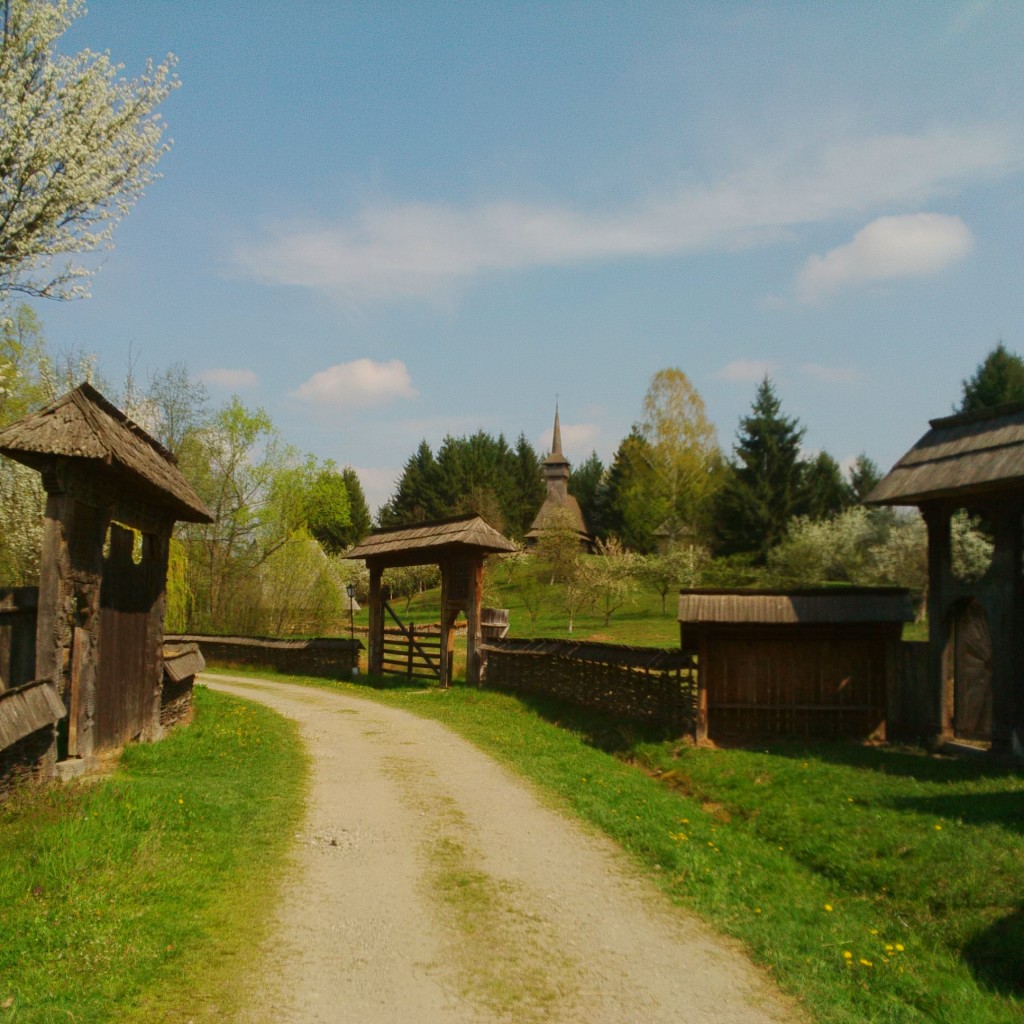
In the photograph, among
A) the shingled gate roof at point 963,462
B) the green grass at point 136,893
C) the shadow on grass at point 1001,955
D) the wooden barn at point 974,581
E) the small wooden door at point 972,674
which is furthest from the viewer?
the small wooden door at point 972,674

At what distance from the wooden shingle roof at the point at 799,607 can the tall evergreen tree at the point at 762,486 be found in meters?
34.3

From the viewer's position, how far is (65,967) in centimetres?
532

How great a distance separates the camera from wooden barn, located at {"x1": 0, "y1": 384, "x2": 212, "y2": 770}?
9148 millimetres

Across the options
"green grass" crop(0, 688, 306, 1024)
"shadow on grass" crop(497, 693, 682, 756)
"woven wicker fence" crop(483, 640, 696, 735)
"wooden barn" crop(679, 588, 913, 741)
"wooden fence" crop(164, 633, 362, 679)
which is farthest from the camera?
"wooden fence" crop(164, 633, 362, 679)

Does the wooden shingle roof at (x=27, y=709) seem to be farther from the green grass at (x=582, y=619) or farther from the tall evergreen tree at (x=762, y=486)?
the tall evergreen tree at (x=762, y=486)

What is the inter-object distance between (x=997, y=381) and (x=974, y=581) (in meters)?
30.6

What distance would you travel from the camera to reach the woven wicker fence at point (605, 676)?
16.2 m

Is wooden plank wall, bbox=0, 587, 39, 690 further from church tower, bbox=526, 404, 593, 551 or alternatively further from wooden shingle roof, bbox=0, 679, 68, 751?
church tower, bbox=526, 404, 593, 551

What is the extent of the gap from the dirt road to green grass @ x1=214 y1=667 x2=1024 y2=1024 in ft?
1.58

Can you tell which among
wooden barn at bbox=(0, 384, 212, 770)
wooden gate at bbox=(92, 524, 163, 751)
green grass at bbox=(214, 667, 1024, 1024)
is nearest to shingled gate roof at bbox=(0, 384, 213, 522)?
wooden barn at bbox=(0, 384, 212, 770)

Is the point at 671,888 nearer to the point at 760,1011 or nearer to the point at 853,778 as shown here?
the point at 760,1011

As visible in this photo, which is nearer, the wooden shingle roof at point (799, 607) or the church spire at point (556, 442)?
the wooden shingle roof at point (799, 607)

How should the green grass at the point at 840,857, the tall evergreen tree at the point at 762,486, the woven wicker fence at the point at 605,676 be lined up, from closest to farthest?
the green grass at the point at 840,857
the woven wicker fence at the point at 605,676
the tall evergreen tree at the point at 762,486

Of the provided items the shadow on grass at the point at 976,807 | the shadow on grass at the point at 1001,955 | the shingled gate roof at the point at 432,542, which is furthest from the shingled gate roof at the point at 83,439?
the shingled gate roof at the point at 432,542
